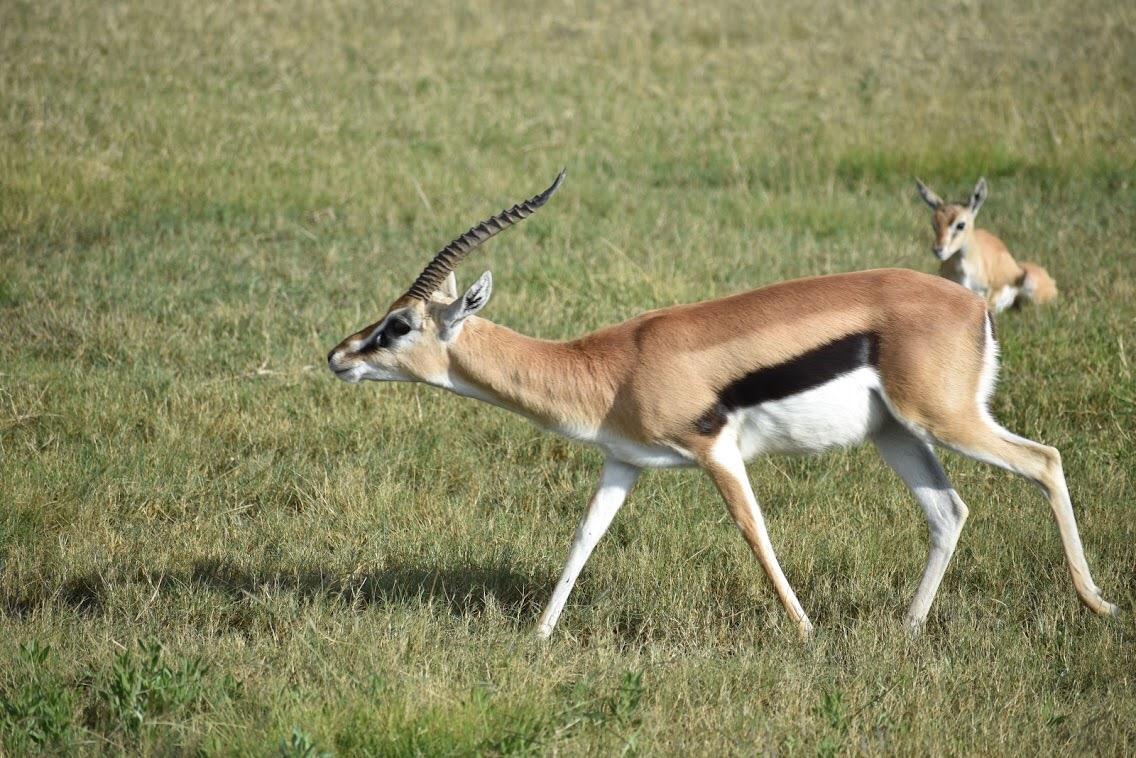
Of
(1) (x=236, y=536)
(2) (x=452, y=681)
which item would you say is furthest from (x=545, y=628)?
(1) (x=236, y=536)

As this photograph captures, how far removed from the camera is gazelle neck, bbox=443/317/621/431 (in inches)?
170

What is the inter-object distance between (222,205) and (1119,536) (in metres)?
6.70

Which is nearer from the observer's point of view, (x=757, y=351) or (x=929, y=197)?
(x=757, y=351)

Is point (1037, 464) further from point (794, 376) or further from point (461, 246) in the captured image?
point (461, 246)

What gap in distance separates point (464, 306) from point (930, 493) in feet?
5.87

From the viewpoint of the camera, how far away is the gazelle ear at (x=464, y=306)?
422 cm

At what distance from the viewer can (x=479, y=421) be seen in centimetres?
617

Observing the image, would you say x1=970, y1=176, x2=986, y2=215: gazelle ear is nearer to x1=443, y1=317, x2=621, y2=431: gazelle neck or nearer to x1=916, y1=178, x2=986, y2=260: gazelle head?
x1=916, y1=178, x2=986, y2=260: gazelle head

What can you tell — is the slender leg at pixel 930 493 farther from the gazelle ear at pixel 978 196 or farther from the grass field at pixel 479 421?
the gazelle ear at pixel 978 196

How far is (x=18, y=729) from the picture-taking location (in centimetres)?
339

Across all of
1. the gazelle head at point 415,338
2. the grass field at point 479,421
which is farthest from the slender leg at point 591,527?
the gazelle head at point 415,338

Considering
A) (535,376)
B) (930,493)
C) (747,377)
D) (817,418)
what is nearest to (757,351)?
(747,377)

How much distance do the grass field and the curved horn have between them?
1.09 metres

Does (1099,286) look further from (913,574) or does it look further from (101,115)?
(101,115)
